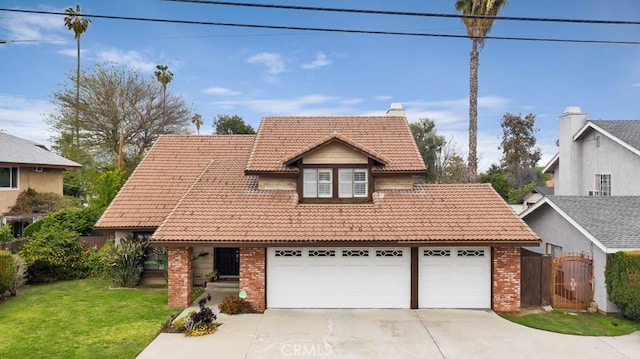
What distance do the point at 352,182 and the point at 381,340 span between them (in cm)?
614

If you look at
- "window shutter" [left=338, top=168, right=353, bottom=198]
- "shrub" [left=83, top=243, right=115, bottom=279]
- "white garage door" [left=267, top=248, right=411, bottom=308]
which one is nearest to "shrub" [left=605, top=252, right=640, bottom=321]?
"white garage door" [left=267, top=248, right=411, bottom=308]

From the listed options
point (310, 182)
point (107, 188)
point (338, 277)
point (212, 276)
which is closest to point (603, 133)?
Result: point (310, 182)

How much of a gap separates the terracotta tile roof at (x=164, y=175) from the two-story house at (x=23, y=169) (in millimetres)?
9362

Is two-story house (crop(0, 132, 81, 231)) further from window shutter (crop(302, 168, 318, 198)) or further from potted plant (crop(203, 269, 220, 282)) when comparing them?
window shutter (crop(302, 168, 318, 198))

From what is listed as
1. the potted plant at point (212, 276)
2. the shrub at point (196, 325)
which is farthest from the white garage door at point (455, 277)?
the potted plant at point (212, 276)

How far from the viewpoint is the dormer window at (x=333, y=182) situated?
14461 millimetres

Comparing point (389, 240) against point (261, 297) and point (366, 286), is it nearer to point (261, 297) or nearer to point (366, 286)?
point (366, 286)

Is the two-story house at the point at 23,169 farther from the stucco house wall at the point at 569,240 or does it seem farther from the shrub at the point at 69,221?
the stucco house wall at the point at 569,240

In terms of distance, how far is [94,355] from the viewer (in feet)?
29.0

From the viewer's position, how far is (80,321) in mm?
11102

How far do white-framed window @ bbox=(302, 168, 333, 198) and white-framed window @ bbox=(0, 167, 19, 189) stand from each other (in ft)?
59.8

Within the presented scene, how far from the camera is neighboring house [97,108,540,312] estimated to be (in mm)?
12258

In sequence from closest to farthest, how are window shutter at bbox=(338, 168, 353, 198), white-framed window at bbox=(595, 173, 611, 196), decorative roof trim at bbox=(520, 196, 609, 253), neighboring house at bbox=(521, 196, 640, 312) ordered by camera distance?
decorative roof trim at bbox=(520, 196, 609, 253), neighboring house at bbox=(521, 196, 640, 312), window shutter at bbox=(338, 168, 353, 198), white-framed window at bbox=(595, 173, 611, 196)

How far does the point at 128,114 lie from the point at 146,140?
2835mm
